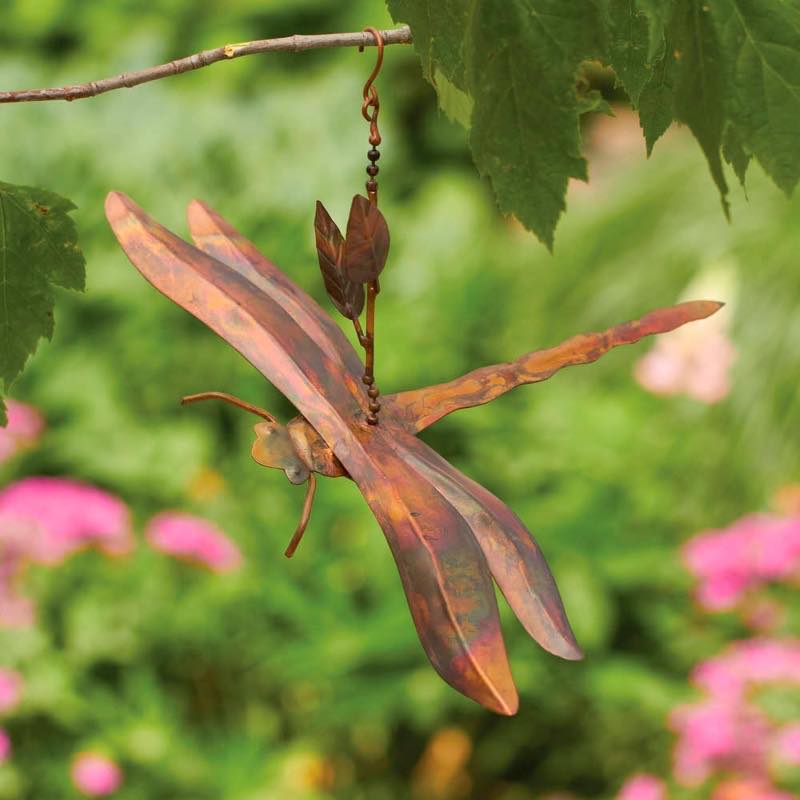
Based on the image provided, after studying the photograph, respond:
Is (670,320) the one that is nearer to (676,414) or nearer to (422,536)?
(422,536)

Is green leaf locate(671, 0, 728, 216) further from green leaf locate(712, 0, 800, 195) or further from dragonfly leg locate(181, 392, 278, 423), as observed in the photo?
dragonfly leg locate(181, 392, 278, 423)

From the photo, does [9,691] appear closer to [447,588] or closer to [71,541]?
[71,541]

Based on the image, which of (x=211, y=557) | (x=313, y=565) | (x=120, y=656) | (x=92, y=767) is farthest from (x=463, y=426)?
(x=92, y=767)

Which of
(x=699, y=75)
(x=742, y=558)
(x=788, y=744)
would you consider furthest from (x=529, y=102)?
(x=742, y=558)

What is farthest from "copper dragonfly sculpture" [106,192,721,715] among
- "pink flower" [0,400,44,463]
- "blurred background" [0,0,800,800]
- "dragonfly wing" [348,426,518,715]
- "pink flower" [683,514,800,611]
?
"pink flower" [0,400,44,463]

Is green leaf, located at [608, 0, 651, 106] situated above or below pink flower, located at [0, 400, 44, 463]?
above

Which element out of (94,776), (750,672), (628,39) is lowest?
(750,672)

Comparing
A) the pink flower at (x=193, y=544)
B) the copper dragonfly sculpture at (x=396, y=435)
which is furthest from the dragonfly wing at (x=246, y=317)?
the pink flower at (x=193, y=544)
